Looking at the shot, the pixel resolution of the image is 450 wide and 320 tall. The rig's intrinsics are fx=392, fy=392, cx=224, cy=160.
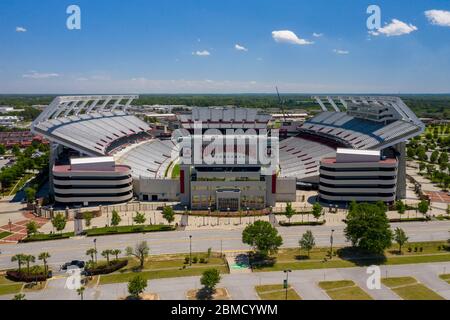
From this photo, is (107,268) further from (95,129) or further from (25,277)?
(95,129)

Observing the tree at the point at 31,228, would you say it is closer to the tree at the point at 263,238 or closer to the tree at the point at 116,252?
the tree at the point at 116,252

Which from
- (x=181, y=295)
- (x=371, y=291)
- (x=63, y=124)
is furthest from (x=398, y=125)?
(x=63, y=124)

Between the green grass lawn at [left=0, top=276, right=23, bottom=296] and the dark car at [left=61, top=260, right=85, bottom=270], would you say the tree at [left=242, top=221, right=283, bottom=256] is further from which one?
the green grass lawn at [left=0, top=276, right=23, bottom=296]

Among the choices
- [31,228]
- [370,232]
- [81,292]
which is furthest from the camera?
[31,228]

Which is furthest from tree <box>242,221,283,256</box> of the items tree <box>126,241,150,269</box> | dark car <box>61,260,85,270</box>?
dark car <box>61,260,85,270</box>

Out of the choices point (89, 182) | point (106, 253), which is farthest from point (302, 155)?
point (106, 253)

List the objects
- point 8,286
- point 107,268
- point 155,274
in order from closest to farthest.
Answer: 1. point 8,286
2. point 155,274
3. point 107,268
